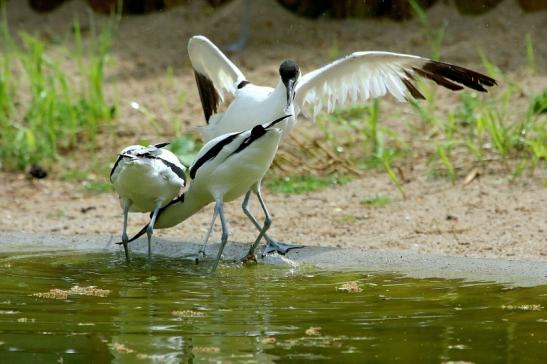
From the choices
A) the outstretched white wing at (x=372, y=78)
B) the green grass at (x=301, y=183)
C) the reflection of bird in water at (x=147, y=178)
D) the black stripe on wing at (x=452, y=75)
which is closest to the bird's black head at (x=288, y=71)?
the outstretched white wing at (x=372, y=78)

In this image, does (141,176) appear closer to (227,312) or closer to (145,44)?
A: (227,312)

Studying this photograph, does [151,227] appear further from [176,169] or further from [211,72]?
[211,72]

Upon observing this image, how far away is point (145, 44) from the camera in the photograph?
1077 centimetres

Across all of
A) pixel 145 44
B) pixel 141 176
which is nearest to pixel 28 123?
pixel 145 44

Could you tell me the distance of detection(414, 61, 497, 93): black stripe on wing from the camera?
6488 mm

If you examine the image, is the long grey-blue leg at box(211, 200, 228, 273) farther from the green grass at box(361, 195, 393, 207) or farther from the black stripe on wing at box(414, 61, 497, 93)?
the black stripe on wing at box(414, 61, 497, 93)

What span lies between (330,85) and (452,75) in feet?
2.67

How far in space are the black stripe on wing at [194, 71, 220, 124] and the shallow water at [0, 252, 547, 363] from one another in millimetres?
2342

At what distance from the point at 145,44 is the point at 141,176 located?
17.0 ft


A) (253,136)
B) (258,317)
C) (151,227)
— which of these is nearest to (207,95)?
(151,227)

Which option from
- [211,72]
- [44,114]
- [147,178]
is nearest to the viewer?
[147,178]

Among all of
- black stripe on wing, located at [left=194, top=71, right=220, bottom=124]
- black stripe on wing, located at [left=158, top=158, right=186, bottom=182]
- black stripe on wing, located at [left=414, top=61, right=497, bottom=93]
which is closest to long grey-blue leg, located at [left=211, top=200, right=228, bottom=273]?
black stripe on wing, located at [left=158, top=158, right=186, bottom=182]

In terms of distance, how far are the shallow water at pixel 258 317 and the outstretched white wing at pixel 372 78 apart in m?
1.54

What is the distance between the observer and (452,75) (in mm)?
6629
